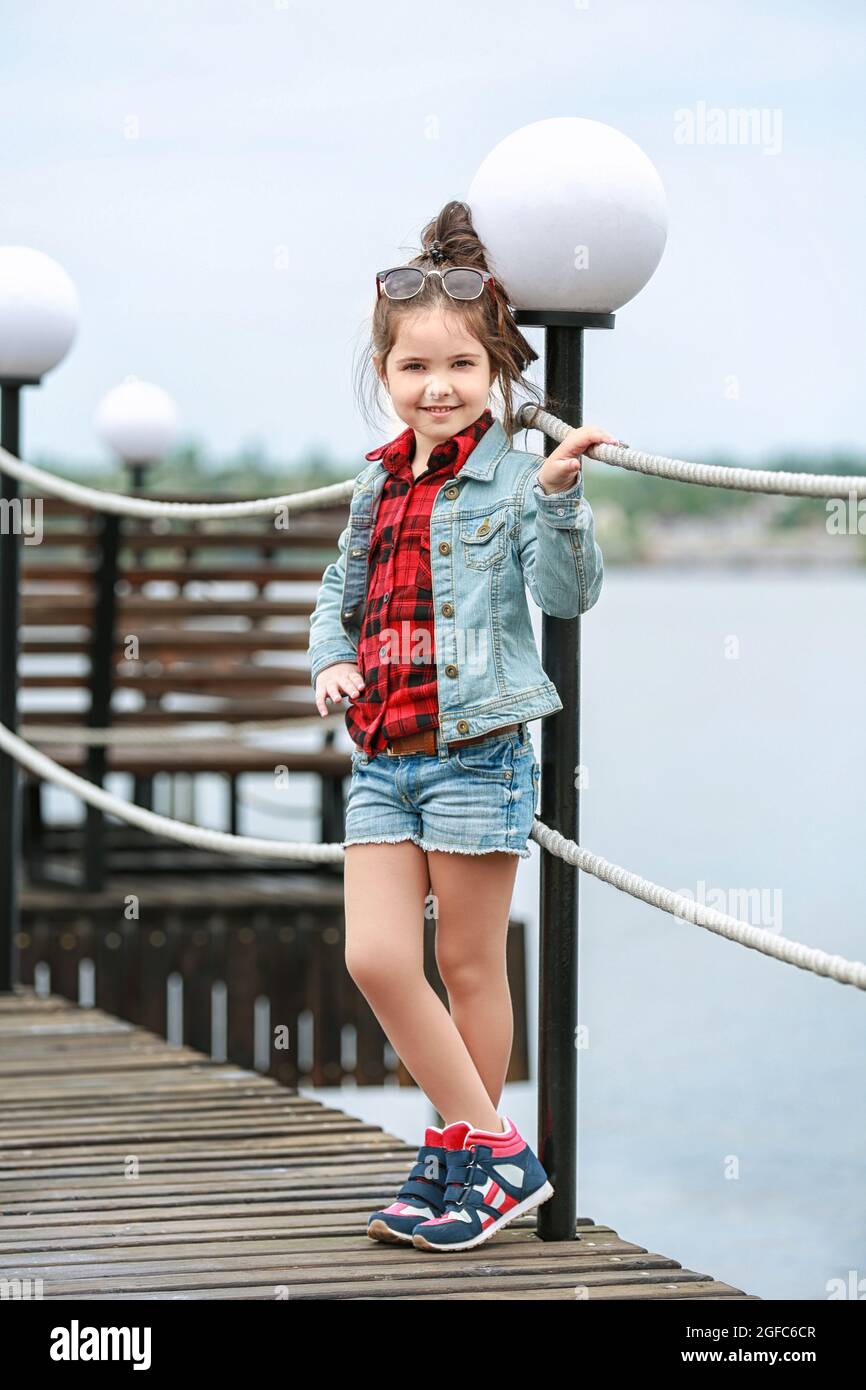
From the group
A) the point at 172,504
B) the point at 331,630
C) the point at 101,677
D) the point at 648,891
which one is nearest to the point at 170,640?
the point at 101,677

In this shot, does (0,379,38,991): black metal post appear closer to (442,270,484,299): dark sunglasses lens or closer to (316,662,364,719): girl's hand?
(316,662,364,719): girl's hand

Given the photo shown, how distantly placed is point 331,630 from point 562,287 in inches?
21.1

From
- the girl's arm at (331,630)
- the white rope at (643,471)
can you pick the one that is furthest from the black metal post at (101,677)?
the girl's arm at (331,630)

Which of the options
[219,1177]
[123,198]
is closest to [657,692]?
[123,198]

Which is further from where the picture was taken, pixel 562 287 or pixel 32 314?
pixel 32 314

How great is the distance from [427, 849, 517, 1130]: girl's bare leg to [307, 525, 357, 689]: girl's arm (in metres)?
0.30

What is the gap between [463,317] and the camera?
2449 millimetres

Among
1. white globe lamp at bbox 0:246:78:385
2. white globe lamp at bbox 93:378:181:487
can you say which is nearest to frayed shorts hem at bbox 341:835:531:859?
white globe lamp at bbox 0:246:78:385

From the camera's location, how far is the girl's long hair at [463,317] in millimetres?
2461

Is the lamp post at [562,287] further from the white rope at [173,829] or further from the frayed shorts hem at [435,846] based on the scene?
the white rope at [173,829]

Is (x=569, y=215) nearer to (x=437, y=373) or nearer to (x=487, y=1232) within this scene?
(x=437, y=373)

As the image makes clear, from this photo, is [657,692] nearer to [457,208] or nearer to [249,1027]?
[249,1027]

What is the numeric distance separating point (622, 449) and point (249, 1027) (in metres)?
5.28

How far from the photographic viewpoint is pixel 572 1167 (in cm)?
258
